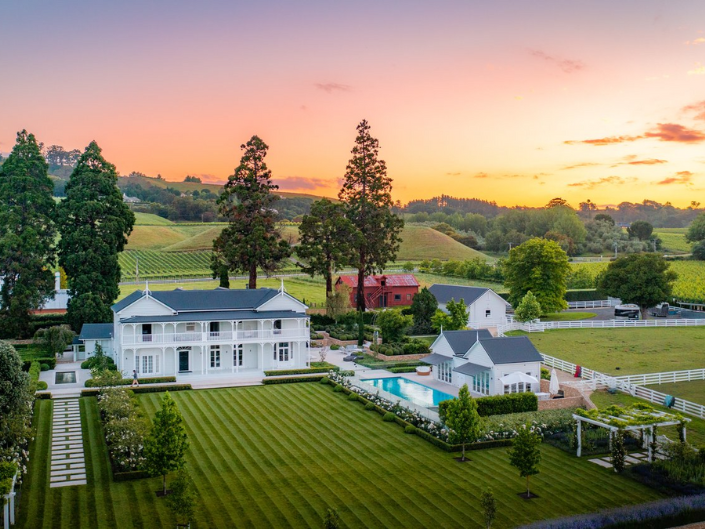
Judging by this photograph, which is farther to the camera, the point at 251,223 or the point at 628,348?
the point at 251,223

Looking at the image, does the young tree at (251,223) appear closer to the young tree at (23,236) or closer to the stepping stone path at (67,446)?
the young tree at (23,236)

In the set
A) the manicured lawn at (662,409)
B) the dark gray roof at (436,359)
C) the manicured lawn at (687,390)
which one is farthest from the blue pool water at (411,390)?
the manicured lawn at (687,390)

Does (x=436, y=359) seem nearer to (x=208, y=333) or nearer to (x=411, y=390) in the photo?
(x=411, y=390)

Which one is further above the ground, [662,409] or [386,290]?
[386,290]

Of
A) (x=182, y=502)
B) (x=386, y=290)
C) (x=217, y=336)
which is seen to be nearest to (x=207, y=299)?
(x=217, y=336)

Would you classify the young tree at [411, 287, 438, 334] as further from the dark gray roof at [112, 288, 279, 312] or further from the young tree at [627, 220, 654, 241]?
the young tree at [627, 220, 654, 241]

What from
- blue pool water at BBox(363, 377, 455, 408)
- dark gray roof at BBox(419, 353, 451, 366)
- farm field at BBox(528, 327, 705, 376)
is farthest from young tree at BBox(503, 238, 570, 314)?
blue pool water at BBox(363, 377, 455, 408)

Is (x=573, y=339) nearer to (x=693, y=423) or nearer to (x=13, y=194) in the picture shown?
(x=693, y=423)
